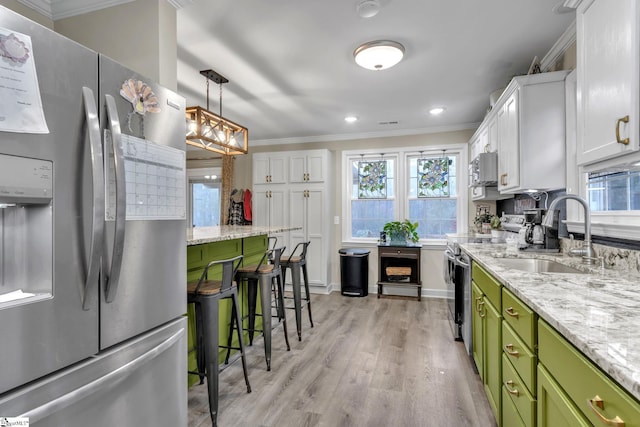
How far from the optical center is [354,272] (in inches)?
196

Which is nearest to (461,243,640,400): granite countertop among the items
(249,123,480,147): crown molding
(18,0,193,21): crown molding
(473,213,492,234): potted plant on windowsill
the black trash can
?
(18,0,193,21): crown molding

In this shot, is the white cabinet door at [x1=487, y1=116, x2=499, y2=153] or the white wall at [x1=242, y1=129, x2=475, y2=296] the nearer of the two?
the white cabinet door at [x1=487, y1=116, x2=499, y2=153]

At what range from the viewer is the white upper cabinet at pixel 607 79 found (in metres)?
1.23

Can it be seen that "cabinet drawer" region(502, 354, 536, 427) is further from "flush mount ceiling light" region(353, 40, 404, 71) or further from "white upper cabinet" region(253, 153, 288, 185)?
"white upper cabinet" region(253, 153, 288, 185)

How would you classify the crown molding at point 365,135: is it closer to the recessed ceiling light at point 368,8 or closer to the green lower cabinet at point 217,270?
the green lower cabinet at point 217,270

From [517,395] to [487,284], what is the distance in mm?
678

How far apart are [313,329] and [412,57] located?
9.10 ft

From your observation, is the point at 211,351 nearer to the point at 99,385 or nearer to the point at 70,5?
the point at 99,385

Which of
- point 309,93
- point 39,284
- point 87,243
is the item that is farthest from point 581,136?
point 309,93

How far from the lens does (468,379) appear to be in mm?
2475

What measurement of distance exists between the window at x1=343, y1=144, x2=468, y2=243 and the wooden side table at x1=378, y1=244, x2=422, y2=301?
487 mm

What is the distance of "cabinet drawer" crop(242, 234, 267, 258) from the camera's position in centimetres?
311

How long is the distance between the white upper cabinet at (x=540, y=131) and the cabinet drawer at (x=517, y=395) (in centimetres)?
149

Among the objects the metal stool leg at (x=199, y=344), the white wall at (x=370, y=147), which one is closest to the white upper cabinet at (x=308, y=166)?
the white wall at (x=370, y=147)
